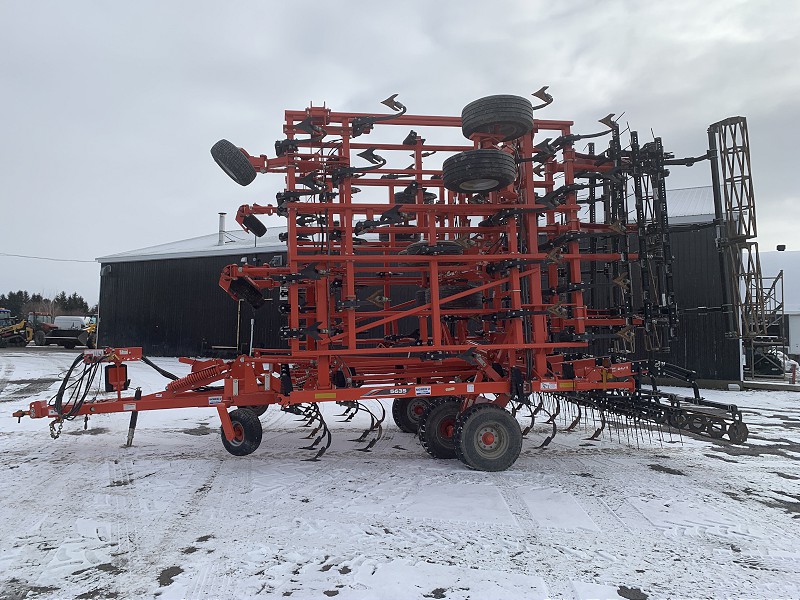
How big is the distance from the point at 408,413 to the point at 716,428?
4220mm

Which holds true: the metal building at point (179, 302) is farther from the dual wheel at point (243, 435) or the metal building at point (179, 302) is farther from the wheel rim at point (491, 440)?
the wheel rim at point (491, 440)

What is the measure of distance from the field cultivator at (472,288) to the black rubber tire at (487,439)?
0.05 feet

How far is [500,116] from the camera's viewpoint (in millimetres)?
5648

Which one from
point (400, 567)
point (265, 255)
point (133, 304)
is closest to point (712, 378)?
point (400, 567)

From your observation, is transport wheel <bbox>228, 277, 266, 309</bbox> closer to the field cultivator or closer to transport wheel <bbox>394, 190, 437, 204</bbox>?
the field cultivator

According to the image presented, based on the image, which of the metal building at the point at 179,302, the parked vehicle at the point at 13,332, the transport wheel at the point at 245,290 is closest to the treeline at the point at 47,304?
the parked vehicle at the point at 13,332

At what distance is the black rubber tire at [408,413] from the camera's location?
8098 millimetres

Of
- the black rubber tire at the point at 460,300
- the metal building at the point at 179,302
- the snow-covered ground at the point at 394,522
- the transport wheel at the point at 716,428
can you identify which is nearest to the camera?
the snow-covered ground at the point at 394,522

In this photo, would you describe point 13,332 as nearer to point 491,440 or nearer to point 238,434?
point 238,434

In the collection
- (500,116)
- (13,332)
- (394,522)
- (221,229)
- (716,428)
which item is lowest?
(394,522)

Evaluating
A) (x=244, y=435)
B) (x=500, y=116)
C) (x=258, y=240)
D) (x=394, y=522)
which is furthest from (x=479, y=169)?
(x=258, y=240)

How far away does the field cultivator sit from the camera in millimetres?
5730

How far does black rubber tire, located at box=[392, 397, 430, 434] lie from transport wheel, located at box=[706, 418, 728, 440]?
382 cm

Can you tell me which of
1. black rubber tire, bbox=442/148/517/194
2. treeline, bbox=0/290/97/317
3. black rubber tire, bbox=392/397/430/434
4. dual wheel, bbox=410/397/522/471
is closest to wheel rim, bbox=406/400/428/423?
black rubber tire, bbox=392/397/430/434
